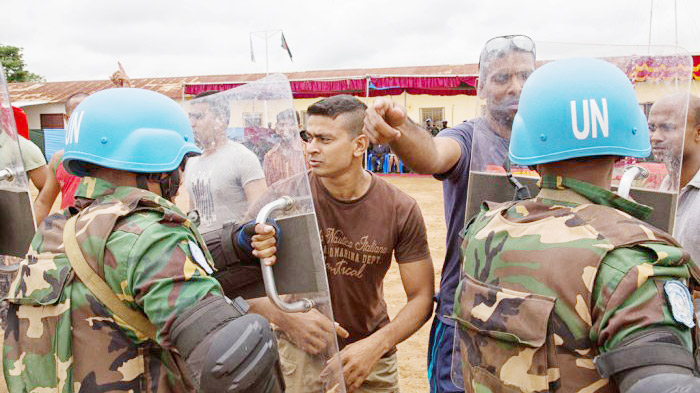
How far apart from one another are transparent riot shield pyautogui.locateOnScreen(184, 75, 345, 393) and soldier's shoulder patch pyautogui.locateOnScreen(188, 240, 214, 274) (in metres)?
0.28

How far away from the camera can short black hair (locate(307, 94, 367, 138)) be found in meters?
3.05

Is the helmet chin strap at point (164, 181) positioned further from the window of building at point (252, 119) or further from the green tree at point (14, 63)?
the green tree at point (14, 63)

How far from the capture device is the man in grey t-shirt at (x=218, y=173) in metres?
2.11

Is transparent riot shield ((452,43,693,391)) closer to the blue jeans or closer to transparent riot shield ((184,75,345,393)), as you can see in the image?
the blue jeans

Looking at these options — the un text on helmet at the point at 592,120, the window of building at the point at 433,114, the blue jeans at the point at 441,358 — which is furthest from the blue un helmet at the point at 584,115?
the window of building at the point at 433,114

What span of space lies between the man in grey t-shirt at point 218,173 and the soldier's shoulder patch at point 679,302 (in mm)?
1397

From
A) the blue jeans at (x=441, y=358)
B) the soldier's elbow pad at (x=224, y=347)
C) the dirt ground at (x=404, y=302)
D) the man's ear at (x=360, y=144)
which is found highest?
the man's ear at (x=360, y=144)

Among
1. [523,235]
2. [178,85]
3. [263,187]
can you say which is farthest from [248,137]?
[178,85]

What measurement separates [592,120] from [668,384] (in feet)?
2.50

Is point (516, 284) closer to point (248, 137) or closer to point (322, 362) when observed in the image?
point (322, 362)

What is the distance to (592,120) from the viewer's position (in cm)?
153

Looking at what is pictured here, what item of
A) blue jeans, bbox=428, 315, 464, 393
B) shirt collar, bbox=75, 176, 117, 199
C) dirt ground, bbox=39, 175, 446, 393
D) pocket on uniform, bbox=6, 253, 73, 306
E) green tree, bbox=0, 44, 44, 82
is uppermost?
green tree, bbox=0, 44, 44, 82

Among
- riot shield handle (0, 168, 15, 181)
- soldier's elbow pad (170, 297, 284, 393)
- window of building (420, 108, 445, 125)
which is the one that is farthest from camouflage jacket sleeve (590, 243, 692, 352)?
window of building (420, 108, 445, 125)

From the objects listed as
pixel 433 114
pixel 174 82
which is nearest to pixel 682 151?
pixel 433 114
